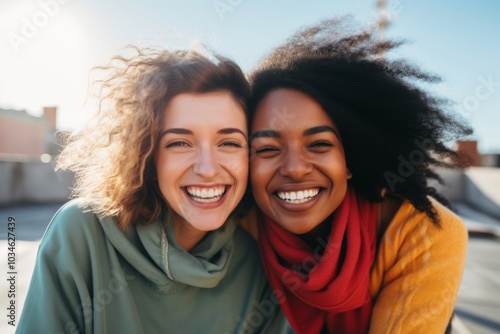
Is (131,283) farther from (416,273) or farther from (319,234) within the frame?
(416,273)

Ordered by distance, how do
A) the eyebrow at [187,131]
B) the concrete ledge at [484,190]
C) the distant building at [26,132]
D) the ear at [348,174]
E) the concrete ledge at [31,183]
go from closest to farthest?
the eyebrow at [187,131] < the ear at [348,174] < the concrete ledge at [484,190] < the concrete ledge at [31,183] < the distant building at [26,132]

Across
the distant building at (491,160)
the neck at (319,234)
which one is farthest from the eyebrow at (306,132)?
the distant building at (491,160)

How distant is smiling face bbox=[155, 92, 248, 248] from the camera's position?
166cm

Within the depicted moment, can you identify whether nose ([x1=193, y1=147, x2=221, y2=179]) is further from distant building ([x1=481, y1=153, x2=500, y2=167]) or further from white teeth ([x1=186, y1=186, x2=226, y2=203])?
distant building ([x1=481, y1=153, x2=500, y2=167])

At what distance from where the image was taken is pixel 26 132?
2109cm

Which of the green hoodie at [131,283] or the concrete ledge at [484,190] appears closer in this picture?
the green hoodie at [131,283]

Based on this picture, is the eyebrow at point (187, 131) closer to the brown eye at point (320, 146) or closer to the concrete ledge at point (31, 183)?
the brown eye at point (320, 146)

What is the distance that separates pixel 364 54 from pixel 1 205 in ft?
31.0

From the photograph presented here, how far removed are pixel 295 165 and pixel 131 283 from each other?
37.5 inches

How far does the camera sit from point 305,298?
1.80m

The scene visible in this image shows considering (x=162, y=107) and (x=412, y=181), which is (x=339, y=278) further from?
(x=162, y=107)

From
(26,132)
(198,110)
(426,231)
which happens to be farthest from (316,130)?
(26,132)

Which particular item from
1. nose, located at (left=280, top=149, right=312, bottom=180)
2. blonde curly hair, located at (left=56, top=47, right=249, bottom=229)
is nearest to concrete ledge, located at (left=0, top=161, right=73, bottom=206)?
blonde curly hair, located at (left=56, top=47, right=249, bottom=229)

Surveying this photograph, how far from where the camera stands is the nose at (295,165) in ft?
5.62
